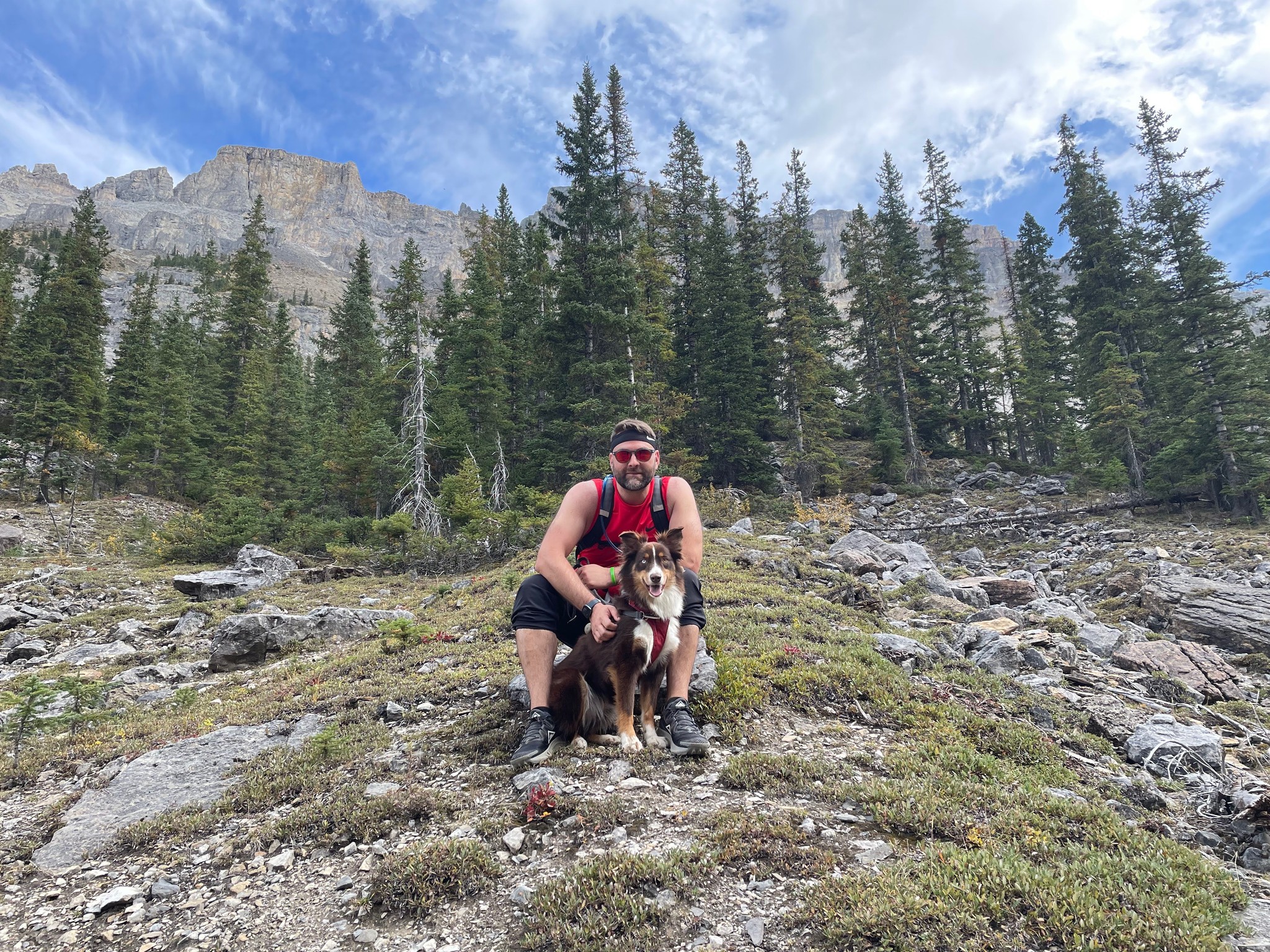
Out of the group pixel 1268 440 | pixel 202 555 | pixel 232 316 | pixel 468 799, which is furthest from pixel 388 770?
pixel 232 316

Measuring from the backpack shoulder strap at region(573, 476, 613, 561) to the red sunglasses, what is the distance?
219 millimetres

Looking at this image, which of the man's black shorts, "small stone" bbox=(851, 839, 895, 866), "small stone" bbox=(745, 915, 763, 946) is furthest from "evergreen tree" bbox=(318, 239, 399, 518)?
"small stone" bbox=(745, 915, 763, 946)

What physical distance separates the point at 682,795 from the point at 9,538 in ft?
92.1

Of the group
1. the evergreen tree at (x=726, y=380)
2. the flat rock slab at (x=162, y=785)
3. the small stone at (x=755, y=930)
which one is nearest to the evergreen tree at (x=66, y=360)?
the evergreen tree at (x=726, y=380)

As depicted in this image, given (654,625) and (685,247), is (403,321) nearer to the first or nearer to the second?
(685,247)

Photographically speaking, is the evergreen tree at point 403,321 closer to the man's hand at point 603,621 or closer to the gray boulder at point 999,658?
the man's hand at point 603,621

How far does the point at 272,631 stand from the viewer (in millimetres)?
9172

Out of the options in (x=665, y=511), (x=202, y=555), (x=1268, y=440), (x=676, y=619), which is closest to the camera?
(x=676, y=619)

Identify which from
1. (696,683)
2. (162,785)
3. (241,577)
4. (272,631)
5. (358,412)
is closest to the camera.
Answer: (162,785)

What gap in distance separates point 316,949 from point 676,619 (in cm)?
268

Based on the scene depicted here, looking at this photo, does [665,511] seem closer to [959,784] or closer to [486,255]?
[959,784]

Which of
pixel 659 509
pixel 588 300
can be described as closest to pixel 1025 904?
pixel 659 509

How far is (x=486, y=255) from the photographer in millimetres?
34281

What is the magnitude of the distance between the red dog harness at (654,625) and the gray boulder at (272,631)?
19.9 ft
